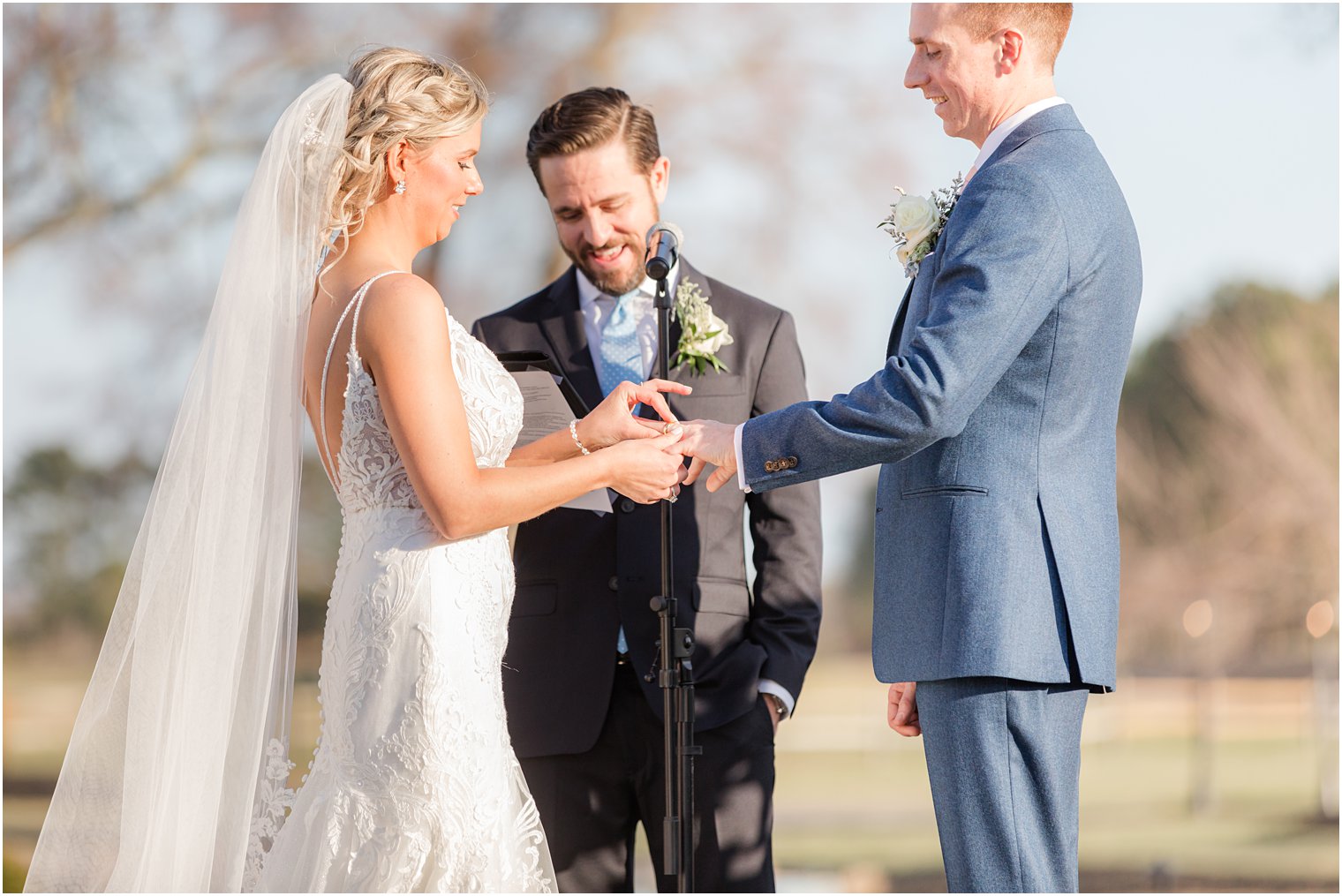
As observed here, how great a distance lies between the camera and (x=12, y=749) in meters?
6.13

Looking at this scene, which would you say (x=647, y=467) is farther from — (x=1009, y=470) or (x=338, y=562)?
(x=1009, y=470)

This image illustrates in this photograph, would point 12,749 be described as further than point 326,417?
Yes

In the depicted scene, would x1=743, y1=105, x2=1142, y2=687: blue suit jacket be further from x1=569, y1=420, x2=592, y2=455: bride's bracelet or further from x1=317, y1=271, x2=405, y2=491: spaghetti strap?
x1=317, y1=271, x2=405, y2=491: spaghetti strap

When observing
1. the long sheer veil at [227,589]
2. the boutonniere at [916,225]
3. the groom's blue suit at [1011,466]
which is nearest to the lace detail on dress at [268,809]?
the long sheer veil at [227,589]

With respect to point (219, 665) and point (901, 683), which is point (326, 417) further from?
point (901, 683)

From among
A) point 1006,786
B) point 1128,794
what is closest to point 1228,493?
point 1128,794

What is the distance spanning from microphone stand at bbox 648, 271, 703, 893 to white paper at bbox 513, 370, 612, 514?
26 centimetres

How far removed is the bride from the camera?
2.48 m

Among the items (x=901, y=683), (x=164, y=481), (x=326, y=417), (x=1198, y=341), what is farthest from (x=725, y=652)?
(x=1198, y=341)

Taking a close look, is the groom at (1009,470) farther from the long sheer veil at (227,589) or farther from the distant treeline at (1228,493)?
the distant treeline at (1228,493)

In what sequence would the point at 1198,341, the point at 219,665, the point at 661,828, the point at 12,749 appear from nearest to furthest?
the point at 219,665, the point at 661,828, the point at 12,749, the point at 1198,341

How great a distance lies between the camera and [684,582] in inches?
127

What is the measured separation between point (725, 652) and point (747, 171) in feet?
11.8

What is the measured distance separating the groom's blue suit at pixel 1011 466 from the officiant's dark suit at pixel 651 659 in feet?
2.62
